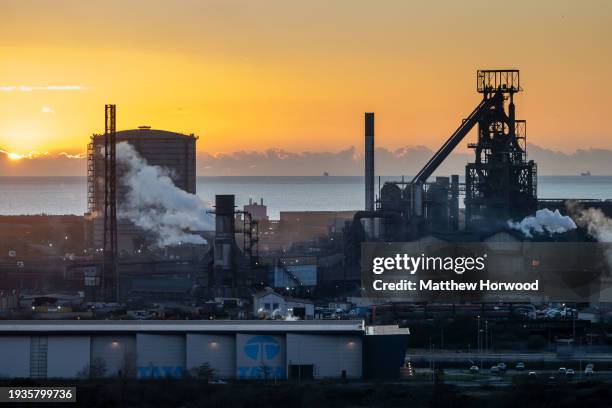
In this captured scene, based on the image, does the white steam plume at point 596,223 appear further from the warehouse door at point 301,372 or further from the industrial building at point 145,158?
the warehouse door at point 301,372

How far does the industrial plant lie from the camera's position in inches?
1222

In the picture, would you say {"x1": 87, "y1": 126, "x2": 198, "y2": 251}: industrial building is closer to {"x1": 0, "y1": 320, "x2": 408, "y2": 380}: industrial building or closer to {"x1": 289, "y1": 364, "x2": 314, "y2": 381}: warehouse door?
{"x1": 0, "y1": 320, "x2": 408, "y2": 380}: industrial building

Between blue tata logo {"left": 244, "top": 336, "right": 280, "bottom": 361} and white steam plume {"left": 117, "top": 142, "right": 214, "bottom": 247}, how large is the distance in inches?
1380

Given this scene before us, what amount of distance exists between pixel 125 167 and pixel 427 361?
125 feet

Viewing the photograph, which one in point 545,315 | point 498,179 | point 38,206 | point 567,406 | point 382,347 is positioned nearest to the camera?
point 567,406

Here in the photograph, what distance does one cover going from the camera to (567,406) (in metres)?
27.6

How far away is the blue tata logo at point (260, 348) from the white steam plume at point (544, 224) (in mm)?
23270

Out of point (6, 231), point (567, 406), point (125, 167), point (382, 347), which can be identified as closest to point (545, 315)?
point (382, 347)

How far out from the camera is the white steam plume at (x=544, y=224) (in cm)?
5341

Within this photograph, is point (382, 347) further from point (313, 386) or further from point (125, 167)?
point (125, 167)

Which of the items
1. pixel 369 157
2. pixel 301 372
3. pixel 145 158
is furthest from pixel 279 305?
pixel 145 158

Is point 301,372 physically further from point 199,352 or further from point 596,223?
point 596,223

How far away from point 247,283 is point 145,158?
73.2 feet

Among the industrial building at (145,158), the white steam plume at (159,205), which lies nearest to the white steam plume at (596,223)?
the white steam plume at (159,205)
